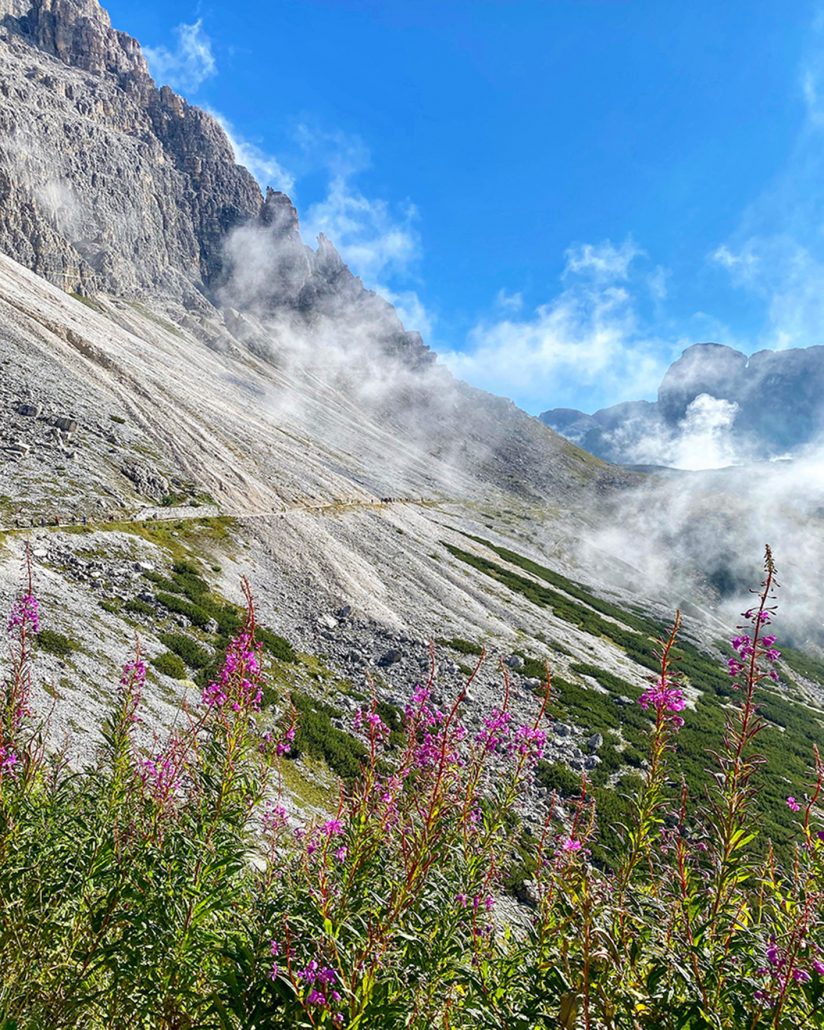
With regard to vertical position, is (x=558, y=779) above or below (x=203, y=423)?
below

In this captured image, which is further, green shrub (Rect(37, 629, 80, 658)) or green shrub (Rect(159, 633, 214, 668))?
green shrub (Rect(159, 633, 214, 668))

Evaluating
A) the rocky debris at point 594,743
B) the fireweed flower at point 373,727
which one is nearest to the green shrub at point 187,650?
the fireweed flower at point 373,727

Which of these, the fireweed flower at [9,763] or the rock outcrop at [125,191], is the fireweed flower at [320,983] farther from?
the rock outcrop at [125,191]

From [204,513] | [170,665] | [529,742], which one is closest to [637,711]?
[170,665]

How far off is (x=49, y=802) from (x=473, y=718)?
75.2 ft

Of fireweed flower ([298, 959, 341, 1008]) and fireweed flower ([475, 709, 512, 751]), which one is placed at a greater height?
fireweed flower ([475, 709, 512, 751])

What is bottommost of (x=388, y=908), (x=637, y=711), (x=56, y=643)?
(x=56, y=643)

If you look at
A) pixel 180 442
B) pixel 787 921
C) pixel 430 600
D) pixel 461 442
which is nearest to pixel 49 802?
pixel 787 921

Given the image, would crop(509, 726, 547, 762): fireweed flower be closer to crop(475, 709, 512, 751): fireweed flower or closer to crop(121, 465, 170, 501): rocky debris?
crop(475, 709, 512, 751): fireweed flower

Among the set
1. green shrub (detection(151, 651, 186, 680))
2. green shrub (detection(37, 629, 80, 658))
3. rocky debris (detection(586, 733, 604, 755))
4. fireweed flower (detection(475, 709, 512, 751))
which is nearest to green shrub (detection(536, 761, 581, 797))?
rocky debris (detection(586, 733, 604, 755))

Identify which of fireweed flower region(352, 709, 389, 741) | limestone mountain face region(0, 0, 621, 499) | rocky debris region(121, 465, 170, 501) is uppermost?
limestone mountain face region(0, 0, 621, 499)

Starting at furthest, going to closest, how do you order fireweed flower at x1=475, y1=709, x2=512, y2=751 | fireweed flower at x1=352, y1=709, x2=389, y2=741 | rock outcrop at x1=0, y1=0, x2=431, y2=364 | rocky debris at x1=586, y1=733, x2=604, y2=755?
1. rock outcrop at x1=0, y1=0, x2=431, y2=364
2. rocky debris at x1=586, y1=733, x2=604, y2=755
3. fireweed flower at x1=475, y1=709, x2=512, y2=751
4. fireweed flower at x1=352, y1=709, x2=389, y2=741

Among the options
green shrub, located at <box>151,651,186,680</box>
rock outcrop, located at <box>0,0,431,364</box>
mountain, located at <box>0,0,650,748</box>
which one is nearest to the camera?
green shrub, located at <box>151,651,186,680</box>

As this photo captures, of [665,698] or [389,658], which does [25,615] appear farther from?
[389,658]
